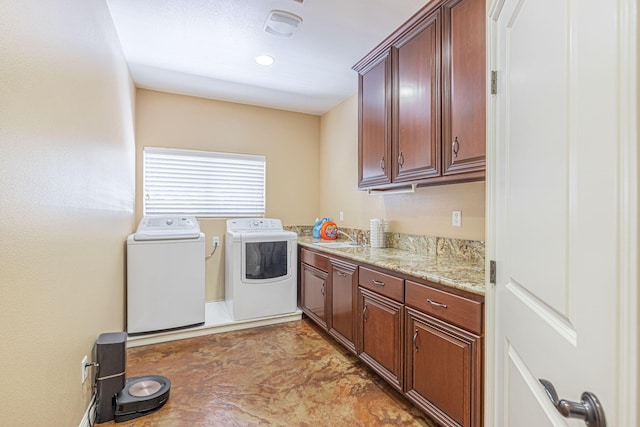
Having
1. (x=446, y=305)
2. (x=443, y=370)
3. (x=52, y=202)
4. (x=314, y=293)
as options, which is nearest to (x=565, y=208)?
(x=446, y=305)

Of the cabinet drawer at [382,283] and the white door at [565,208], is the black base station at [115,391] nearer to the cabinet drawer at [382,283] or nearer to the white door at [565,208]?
the cabinet drawer at [382,283]

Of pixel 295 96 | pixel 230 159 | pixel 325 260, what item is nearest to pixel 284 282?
pixel 325 260

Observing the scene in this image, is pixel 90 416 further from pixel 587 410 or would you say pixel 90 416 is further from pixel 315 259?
pixel 587 410

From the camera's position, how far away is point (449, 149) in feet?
6.17


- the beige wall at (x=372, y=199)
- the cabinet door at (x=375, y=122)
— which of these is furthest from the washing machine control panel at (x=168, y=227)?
the cabinet door at (x=375, y=122)

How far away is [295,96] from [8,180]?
312cm

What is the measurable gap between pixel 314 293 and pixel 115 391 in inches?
70.6

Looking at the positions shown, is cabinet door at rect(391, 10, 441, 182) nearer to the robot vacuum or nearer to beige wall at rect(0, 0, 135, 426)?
beige wall at rect(0, 0, 135, 426)

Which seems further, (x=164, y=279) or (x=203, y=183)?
(x=203, y=183)

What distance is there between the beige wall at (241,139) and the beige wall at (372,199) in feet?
0.77

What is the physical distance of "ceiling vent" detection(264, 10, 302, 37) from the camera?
84.9 inches

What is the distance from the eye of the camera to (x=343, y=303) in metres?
2.62

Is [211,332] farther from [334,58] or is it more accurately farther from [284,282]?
[334,58]

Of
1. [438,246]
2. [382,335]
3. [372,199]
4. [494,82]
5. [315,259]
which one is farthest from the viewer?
[372,199]
